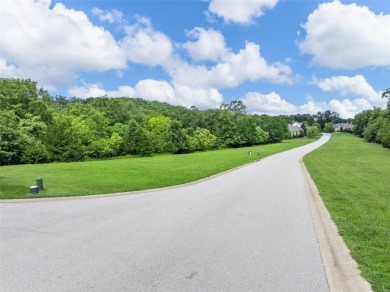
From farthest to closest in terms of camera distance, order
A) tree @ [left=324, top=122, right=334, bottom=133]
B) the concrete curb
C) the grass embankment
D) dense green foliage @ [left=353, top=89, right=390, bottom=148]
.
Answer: tree @ [left=324, top=122, right=334, bottom=133] → dense green foliage @ [left=353, top=89, right=390, bottom=148] → the grass embankment → the concrete curb

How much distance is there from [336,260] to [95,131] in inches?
2084

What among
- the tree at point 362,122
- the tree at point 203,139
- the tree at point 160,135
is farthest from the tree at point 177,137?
the tree at point 362,122

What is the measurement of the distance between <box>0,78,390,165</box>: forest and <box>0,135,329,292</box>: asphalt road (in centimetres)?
1987

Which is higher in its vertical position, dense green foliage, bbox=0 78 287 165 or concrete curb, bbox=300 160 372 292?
dense green foliage, bbox=0 78 287 165

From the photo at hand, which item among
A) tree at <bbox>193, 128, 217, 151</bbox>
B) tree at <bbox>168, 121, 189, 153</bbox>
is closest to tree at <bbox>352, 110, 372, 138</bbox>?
tree at <bbox>193, 128, 217, 151</bbox>

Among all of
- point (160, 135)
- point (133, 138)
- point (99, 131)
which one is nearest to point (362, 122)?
point (160, 135)

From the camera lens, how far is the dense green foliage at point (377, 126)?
176ft

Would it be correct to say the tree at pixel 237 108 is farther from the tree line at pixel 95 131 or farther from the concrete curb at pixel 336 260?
the concrete curb at pixel 336 260

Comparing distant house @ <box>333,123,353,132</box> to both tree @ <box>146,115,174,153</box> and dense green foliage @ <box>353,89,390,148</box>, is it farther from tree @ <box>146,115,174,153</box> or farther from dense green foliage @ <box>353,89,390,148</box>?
tree @ <box>146,115,174,153</box>

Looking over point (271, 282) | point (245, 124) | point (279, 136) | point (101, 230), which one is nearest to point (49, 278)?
point (101, 230)

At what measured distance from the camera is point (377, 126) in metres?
70.1

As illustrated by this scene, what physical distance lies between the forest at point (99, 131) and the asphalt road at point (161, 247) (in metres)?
19.9

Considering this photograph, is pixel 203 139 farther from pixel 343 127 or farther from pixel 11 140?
pixel 343 127

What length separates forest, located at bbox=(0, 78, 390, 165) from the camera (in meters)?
37.2
